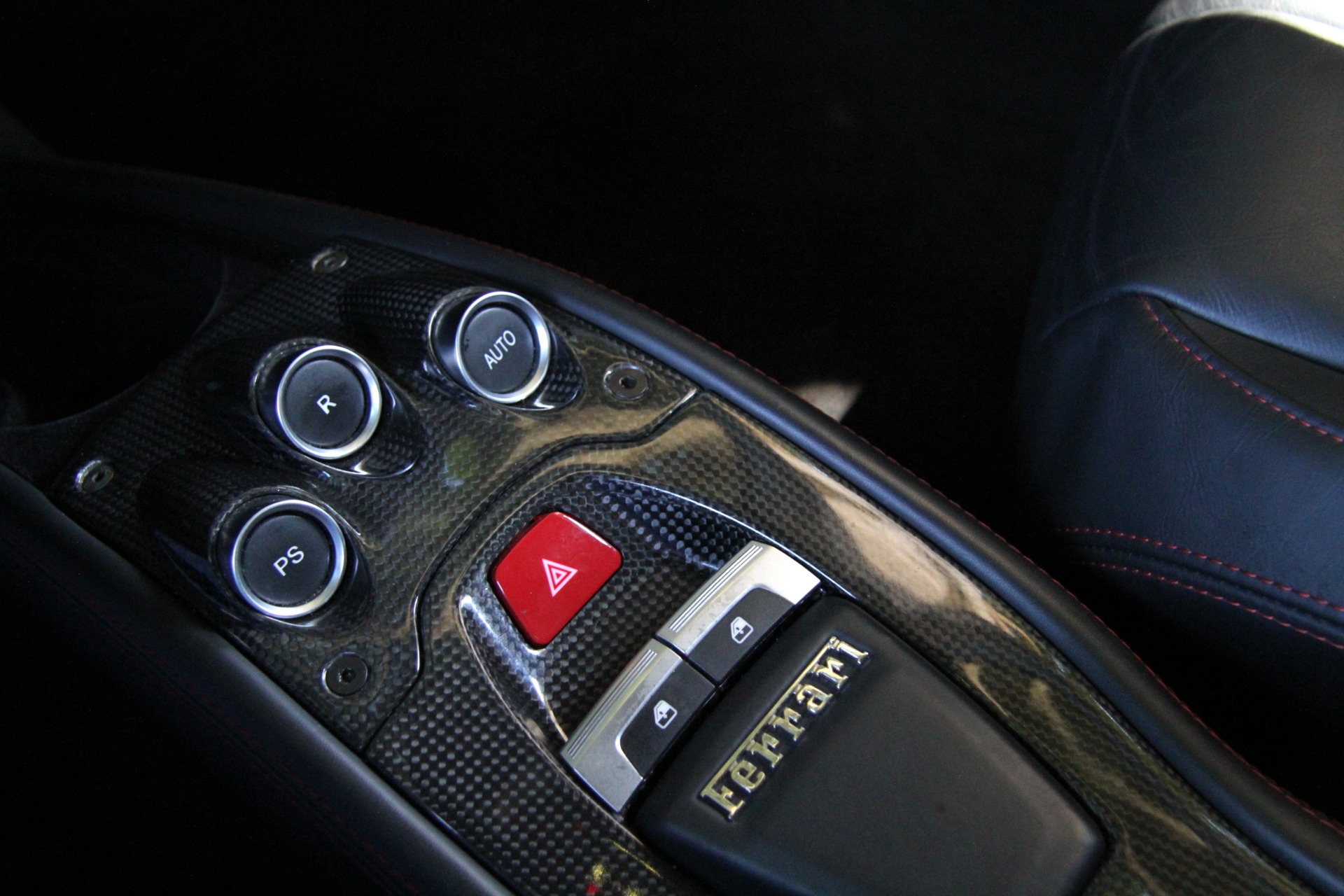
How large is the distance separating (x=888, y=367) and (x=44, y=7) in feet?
4.74

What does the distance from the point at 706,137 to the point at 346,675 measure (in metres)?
1.20

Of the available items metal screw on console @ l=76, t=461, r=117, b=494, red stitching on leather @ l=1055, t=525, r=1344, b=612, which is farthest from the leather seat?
metal screw on console @ l=76, t=461, r=117, b=494

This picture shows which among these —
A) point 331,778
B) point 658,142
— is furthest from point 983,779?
point 658,142

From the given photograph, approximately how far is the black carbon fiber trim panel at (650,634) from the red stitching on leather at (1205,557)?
5.1 inches

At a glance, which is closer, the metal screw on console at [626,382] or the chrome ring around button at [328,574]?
the chrome ring around button at [328,574]

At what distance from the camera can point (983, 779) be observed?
754 mm

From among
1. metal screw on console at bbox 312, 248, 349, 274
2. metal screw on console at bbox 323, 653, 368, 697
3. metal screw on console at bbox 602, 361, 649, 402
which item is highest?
metal screw on console at bbox 602, 361, 649, 402

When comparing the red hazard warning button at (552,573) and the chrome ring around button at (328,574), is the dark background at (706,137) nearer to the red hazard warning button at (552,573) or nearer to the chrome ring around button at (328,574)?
the red hazard warning button at (552,573)

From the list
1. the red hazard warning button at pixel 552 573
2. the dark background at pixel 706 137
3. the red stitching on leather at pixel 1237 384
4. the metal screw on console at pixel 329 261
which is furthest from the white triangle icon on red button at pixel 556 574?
the dark background at pixel 706 137

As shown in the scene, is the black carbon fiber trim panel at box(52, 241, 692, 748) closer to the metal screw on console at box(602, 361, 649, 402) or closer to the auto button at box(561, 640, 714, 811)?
the metal screw on console at box(602, 361, 649, 402)

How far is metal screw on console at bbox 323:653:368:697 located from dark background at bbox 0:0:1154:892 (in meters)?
0.88

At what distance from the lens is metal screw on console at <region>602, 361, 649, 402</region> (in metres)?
0.92

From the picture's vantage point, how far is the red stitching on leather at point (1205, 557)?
80 cm

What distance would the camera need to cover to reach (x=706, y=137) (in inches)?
69.7
